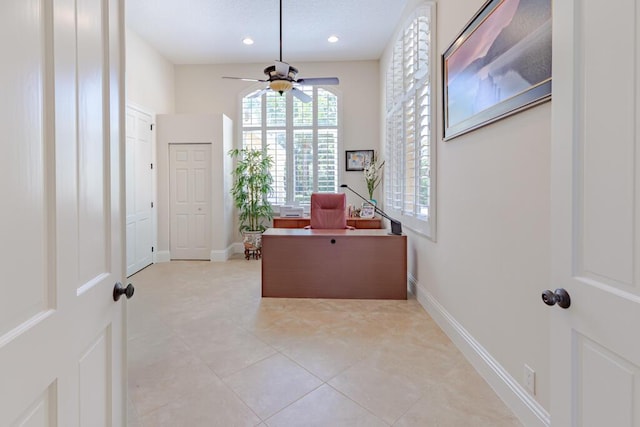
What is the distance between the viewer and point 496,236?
198 cm

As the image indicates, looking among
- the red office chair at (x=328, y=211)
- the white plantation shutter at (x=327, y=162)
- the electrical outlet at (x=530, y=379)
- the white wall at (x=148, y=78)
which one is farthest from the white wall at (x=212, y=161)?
the electrical outlet at (x=530, y=379)

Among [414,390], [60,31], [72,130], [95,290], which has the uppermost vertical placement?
[60,31]

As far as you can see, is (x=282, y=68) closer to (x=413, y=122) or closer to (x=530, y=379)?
(x=413, y=122)

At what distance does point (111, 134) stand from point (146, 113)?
4.58m

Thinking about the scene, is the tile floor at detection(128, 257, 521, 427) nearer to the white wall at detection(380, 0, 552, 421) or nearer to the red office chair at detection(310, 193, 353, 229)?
the white wall at detection(380, 0, 552, 421)

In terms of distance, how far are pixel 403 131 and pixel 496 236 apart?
92.8 inches

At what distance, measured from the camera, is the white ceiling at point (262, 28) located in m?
3.97

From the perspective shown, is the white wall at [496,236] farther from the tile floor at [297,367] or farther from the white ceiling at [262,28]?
the white ceiling at [262,28]

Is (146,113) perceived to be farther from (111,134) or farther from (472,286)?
(472,286)

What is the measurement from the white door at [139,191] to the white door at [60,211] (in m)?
3.95

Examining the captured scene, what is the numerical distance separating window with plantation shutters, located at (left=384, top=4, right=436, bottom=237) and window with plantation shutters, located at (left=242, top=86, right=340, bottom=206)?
1.32 meters

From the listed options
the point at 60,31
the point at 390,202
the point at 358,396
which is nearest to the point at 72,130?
the point at 60,31

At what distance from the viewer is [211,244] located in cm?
556

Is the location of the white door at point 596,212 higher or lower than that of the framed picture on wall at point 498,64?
lower
